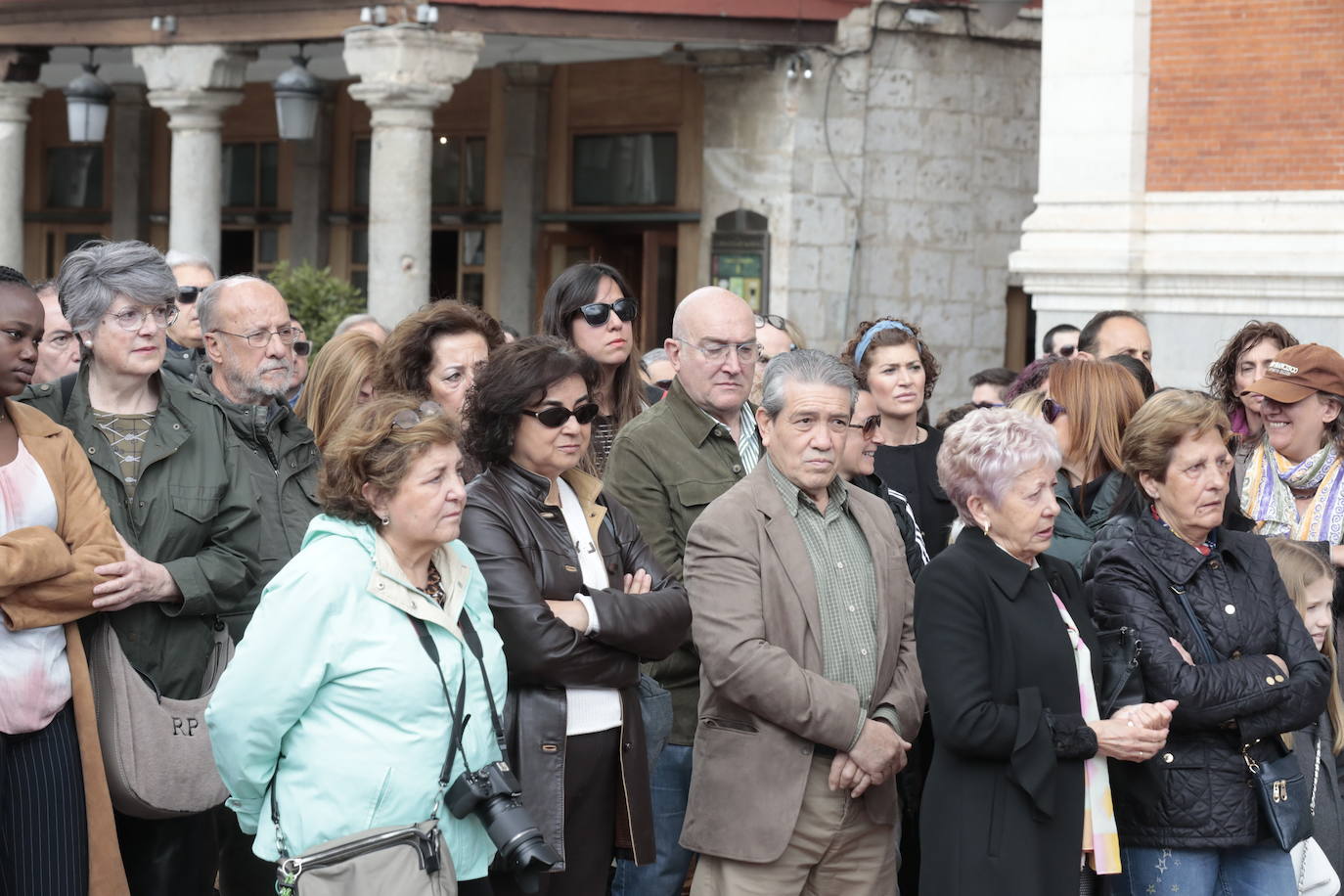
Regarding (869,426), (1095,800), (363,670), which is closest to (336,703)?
(363,670)

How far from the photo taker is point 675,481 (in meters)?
5.53

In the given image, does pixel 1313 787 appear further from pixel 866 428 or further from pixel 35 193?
pixel 35 193

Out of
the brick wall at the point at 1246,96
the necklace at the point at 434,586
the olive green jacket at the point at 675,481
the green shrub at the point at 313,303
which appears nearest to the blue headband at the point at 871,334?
the olive green jacket at the point at 675,481

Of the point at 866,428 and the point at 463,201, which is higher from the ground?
the point at 463,201

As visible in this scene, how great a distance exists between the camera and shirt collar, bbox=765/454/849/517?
501cm

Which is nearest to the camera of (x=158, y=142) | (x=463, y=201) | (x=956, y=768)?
(x=956, y=768)

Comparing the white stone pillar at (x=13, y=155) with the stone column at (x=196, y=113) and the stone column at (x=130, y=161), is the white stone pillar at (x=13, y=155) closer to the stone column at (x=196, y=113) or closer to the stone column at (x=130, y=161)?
the stone column at (x=196, y=113)

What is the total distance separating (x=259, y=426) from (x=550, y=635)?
1512mm

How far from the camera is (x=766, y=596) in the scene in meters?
4.86

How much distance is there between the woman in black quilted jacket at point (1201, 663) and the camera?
4727 mm

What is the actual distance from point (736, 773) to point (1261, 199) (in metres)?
8.25

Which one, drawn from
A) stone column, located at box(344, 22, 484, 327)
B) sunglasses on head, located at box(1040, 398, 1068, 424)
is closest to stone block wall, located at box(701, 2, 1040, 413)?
stone column, located at box(344, 22, 484, 327)

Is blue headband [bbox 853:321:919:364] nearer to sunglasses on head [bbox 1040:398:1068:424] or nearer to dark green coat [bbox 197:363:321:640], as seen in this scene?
sunglasses on head [bbox 1040:398:1068:424]

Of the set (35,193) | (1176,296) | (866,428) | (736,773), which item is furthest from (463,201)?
(736,773)
